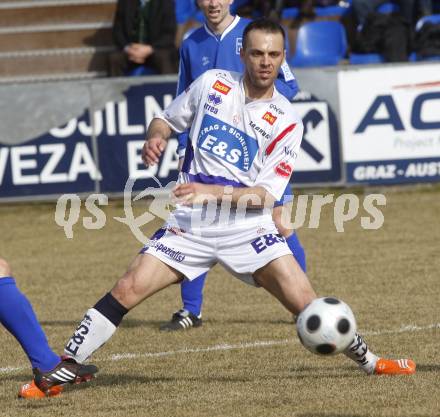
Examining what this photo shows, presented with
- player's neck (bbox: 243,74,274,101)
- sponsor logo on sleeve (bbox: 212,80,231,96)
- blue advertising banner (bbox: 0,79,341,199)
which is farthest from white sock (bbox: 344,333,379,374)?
blue advertising banner (bbox: 0,79,341,199)

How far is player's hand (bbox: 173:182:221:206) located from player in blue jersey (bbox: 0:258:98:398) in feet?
3.24

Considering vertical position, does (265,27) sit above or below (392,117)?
above

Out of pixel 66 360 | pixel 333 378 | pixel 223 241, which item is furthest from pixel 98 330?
pixel 333 378

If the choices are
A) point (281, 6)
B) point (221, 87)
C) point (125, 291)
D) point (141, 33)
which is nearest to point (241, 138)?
point (221, 87)

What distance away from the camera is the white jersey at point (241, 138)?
19.5ft

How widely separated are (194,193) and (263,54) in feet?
2.64

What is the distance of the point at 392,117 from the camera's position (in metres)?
13.0

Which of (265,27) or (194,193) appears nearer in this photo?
(194,193)

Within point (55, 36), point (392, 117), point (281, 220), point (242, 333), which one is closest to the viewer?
point (281, 220)

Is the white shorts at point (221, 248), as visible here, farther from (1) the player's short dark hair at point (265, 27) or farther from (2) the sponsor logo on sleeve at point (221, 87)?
(1) the player's short dark hair at point (265, 27)

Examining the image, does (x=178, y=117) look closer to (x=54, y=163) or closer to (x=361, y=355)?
(x=361, y=355)

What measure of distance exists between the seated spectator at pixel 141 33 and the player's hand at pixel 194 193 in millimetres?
8606

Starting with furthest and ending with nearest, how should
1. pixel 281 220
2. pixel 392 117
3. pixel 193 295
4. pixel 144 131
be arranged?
1. pixel 144 131
2. pixel 392 117
3. pixel 193 295
4. pixel 281 220

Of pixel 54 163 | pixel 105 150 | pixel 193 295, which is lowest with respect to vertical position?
pixel 54 163
